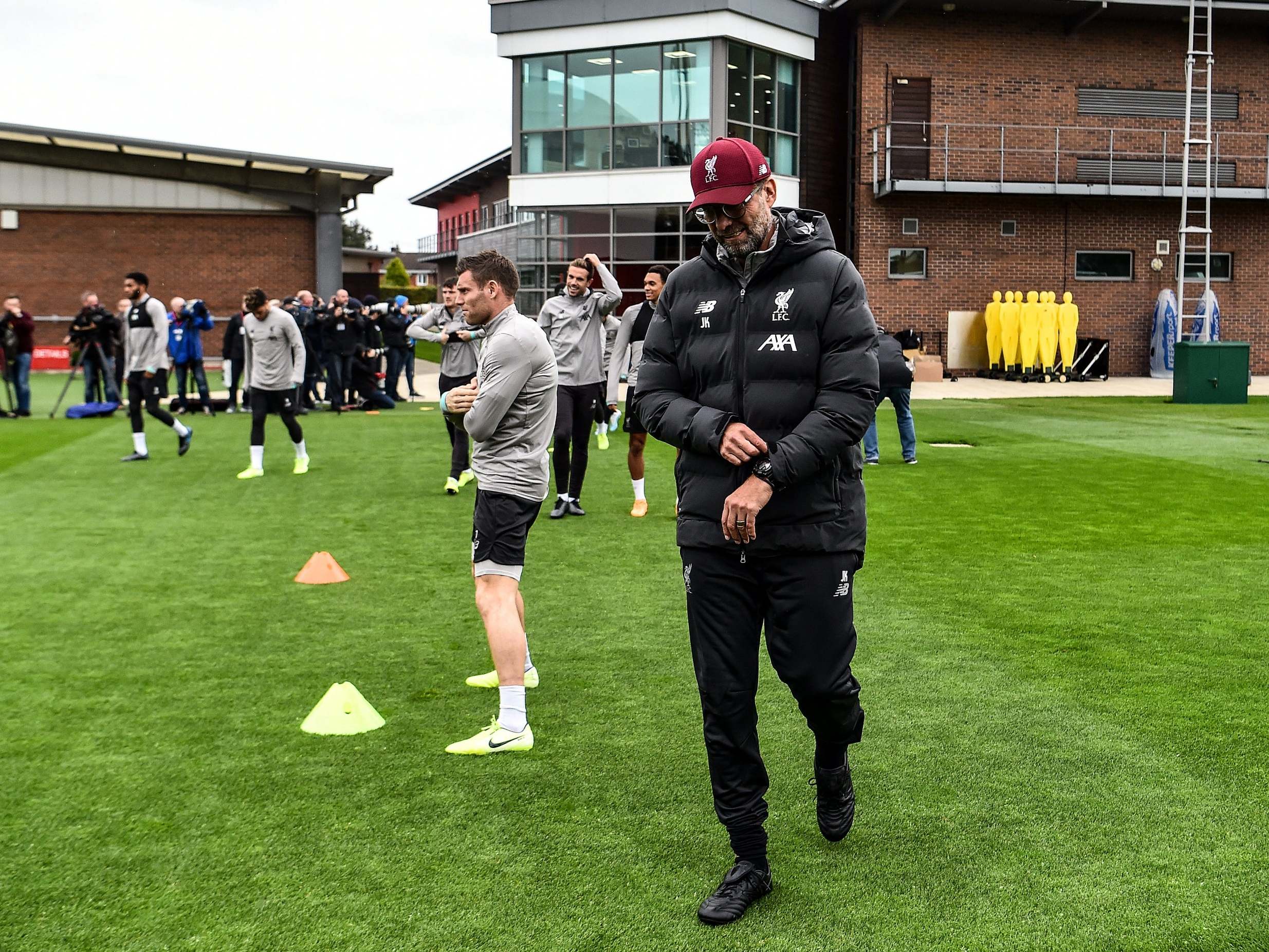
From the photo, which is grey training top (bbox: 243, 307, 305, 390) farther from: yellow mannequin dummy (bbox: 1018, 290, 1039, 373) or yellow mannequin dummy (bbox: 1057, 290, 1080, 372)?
yellow mannequin dummy (bbox: 1057, 290, 1080, 372)

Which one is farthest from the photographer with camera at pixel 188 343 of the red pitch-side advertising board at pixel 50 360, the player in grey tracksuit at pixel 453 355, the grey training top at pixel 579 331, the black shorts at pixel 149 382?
the red pitch-side advertising board at pixel 50 360

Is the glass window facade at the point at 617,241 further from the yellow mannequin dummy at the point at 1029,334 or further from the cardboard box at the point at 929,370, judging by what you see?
the yellow mannequin dummy at the point at 1029,334

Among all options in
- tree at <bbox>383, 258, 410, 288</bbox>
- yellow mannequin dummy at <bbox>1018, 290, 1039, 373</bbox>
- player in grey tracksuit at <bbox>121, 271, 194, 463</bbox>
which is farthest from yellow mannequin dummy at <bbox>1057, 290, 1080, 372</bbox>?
tree at <bbox>383, 258, 410, 288</bbox>

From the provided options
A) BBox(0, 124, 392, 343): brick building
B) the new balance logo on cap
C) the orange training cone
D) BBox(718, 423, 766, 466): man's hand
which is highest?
BBox(0, 124, 392, 343): brick building

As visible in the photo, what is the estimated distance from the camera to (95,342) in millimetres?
21109

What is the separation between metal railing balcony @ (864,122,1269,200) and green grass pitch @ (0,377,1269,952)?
22.9m

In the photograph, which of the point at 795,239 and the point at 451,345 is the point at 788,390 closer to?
the point at 795,239

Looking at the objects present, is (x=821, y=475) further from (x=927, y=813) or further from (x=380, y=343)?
(x=380, y=343)

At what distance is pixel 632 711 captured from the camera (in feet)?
17.7

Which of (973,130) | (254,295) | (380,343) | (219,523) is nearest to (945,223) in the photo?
(973,130)

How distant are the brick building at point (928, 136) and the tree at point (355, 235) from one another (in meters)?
87.6

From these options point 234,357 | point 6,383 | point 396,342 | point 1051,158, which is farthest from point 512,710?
point 1051,158

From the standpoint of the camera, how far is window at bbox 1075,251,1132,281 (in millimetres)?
32812

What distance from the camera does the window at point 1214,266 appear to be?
3303cm
